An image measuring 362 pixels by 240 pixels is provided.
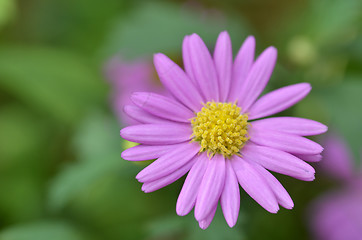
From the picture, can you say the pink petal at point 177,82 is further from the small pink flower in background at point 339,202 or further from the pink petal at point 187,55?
the small pink flower in background at point 339,202

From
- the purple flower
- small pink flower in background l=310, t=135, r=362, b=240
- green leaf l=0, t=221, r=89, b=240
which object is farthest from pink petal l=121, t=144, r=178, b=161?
small pink flower in background l=310, t=135, r=362, b=240

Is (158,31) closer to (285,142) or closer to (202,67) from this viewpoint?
(202,67)

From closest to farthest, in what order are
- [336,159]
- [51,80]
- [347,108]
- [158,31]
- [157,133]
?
[157,133], [347,108], [158,31], [336,159], [51,80]

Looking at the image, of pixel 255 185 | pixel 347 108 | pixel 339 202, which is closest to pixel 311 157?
pixel 255 185

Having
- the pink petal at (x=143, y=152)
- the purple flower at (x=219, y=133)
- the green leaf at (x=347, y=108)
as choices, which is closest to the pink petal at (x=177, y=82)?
the purple flower at (x=219, y=133)

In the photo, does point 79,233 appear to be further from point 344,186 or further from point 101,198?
point 344,186

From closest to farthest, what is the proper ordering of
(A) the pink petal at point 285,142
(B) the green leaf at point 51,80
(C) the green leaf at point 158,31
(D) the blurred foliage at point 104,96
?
(A) the pink petal at point 285,142 < (D) the blurred foliage at point 104,96 < (C) the green leaf at point 158,31 < (B) the green leaf at point 51,80
